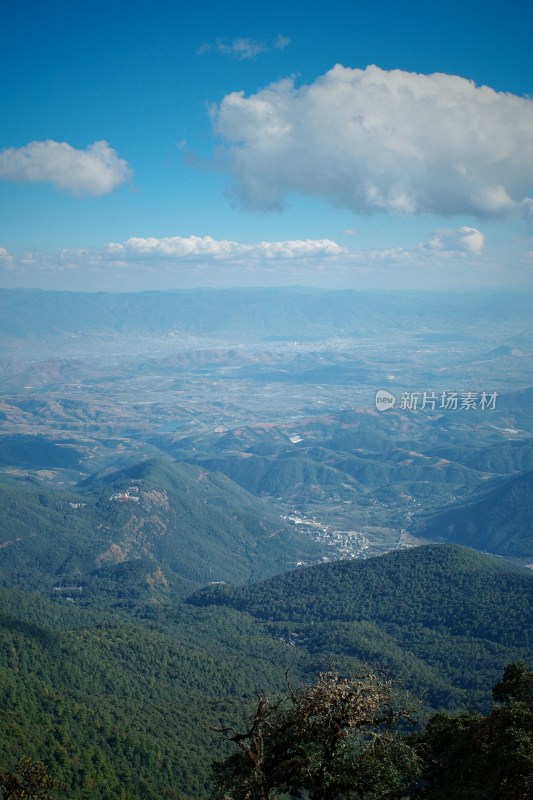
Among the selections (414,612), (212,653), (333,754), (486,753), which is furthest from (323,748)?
(414,612)

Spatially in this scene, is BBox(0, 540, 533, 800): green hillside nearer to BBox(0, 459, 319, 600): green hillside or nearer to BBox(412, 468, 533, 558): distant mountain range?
BBox(0, 459, 319, 600): green hillside

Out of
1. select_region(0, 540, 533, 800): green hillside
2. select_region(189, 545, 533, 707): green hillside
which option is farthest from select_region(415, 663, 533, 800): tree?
select_region(189, 545, 533, 707): green hillside

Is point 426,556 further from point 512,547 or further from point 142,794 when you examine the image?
point 142,794

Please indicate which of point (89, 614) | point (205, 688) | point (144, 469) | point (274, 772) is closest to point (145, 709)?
point (205, 688)

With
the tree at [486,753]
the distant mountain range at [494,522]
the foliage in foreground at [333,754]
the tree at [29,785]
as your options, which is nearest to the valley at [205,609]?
the distant mountain range at [494,522]

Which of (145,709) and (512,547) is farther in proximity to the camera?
(512,547)

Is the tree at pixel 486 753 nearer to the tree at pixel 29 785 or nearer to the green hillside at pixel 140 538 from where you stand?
the tree at pixel 29 785

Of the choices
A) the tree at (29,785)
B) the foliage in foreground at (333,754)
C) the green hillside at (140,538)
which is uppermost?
the foliage in foreground at (333,754)
